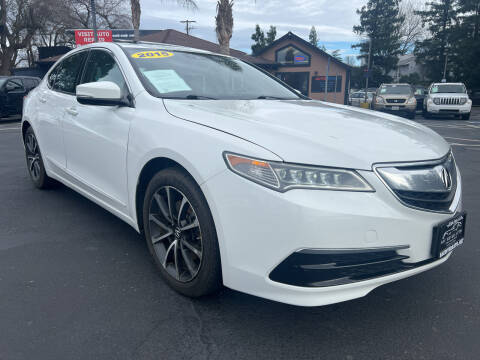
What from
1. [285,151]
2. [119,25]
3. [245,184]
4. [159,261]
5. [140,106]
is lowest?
[159,261]

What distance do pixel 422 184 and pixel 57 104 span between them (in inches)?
128

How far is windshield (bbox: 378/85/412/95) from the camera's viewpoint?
18.3 meters

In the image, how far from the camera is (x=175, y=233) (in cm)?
243

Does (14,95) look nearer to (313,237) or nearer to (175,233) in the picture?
(175,233)

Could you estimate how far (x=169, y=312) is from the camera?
2.29m

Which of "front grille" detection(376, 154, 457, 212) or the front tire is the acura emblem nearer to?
"front grille" detection(376, 154, 457, 212)

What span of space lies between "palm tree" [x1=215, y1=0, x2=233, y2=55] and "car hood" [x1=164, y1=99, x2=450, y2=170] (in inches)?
531

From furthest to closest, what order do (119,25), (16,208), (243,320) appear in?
(119,25) → (16,208) → (243,320)

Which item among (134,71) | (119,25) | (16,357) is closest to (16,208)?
(134,71)

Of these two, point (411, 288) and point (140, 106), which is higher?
point (140, 106)

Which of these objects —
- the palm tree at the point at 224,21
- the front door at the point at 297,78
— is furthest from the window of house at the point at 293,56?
the palm tree at the point at 224,21

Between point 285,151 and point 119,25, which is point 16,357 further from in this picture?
point 119,25

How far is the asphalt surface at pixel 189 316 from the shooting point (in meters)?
1.98

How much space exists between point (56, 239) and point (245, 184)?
2.19 m
